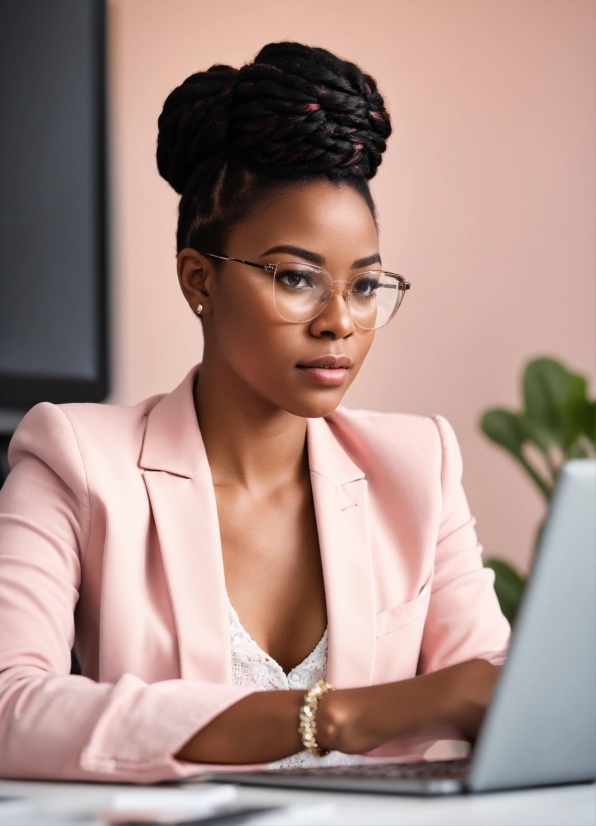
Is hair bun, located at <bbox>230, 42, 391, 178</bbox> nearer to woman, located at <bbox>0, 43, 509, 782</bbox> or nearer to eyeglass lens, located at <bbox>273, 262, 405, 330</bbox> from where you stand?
woman, located at <bbox>0, 43, 509, 782</bbox>

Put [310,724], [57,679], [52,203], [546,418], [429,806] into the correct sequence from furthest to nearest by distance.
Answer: [546,418] → [52,203] → [57,679] → [310,724] → [429,806]

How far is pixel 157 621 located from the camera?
1330 millimetres

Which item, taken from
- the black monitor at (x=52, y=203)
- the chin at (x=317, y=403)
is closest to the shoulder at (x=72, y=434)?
the chin at (x=317, y=403)

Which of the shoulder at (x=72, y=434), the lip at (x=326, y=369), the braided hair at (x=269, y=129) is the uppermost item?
the braided hair at (x=269, y=129)

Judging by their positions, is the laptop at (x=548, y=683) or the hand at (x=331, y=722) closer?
the laptop at (x=548, y=683)

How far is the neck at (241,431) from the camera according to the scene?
151 centimetres

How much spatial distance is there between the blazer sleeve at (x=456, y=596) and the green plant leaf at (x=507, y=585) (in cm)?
95

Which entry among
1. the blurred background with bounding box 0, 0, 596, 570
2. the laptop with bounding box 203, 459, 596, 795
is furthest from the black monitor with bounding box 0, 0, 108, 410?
the laptop with bounding box 203, 459, 596, 795

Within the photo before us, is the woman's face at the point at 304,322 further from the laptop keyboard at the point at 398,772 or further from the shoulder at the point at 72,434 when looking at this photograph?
the laptop keyboard at the point at 398,772

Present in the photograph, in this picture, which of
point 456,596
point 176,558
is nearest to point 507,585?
point 456,596

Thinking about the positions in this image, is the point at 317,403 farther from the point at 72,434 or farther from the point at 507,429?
the point at 507,429

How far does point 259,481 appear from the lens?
5.08 ft

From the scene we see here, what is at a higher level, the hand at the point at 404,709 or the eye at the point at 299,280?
the eye at the point at 299,280

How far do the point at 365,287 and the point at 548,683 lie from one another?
0.77m
